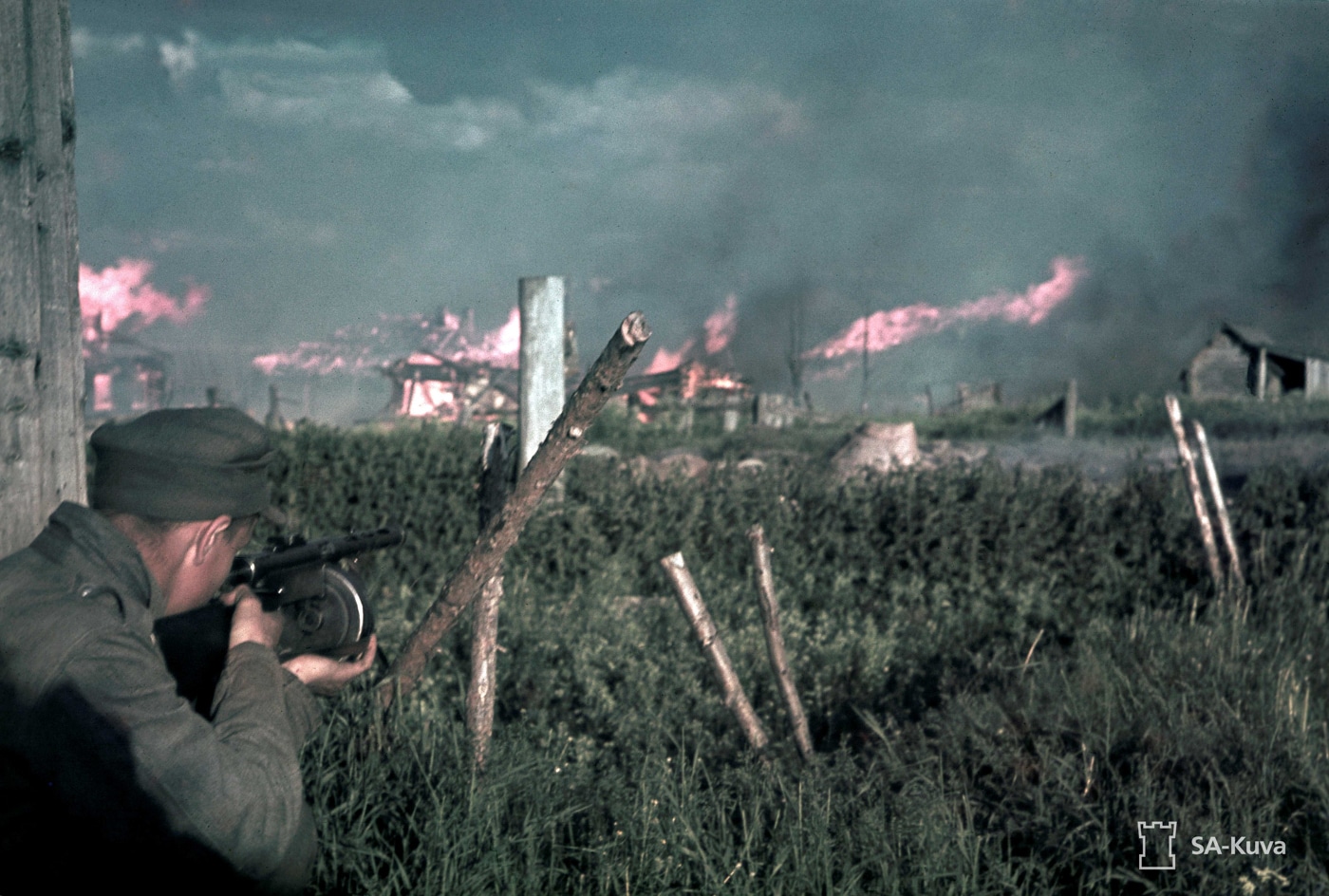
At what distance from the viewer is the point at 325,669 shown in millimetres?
2303

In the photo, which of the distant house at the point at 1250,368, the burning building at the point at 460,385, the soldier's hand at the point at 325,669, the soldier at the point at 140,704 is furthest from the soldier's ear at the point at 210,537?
the distant house at the point at 1250,368

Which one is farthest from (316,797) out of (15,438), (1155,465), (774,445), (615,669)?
(774,445)

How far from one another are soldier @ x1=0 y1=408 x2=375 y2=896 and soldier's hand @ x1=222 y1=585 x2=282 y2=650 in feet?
0.34

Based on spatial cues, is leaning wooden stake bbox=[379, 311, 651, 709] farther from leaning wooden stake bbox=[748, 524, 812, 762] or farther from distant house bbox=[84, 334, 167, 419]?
distant house bbox=[84, 334, 167, 419]

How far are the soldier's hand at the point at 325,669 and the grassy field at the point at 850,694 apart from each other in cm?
71

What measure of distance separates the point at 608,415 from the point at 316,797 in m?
21.0

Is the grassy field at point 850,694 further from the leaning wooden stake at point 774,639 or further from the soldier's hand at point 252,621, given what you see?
the soldier's hand at point 252,621

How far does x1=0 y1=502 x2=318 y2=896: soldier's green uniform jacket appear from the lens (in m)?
1.56

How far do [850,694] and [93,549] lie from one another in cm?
508

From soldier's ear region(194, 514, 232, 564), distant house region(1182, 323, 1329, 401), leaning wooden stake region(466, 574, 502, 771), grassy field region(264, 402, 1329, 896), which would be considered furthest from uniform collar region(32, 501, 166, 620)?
distant house region(1182, 323, 1329, 401)

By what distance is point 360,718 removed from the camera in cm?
329

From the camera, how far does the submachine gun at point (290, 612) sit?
2.09 metres

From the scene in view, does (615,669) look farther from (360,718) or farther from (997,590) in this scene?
(997,590)

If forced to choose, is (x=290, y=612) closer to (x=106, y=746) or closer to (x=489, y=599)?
(x=106, y=746)
